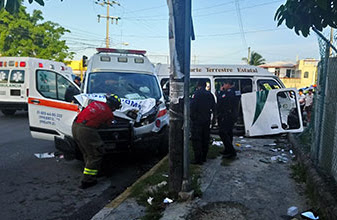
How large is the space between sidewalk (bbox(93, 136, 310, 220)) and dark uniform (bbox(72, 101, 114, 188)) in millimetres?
1086

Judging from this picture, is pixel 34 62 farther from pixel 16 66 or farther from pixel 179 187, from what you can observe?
pixel 179 187

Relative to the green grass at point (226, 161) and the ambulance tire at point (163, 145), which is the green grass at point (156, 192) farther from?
the ambulance tire at point (163, 145)

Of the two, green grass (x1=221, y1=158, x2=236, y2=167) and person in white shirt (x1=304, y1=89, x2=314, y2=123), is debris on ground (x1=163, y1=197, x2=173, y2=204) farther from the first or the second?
person in white shirt (x1=304, y1=89, x2=314, y2=123)

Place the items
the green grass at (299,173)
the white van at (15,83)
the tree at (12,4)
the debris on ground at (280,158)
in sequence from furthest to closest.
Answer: the white van at (15,83), the debris on ground at (280,158), the green grass at (299,173), the tree at (12,4)

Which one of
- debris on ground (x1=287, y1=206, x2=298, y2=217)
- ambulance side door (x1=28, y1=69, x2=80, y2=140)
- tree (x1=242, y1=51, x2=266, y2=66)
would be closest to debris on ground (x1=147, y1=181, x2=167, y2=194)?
debris on ground (x1=287, y1=206, x2=298, y2=217)

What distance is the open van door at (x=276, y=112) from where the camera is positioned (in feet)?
25.9

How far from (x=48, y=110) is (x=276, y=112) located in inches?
232

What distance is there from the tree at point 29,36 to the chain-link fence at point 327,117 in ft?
74.3

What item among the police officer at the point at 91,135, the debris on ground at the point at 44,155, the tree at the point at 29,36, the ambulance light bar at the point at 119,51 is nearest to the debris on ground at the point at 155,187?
the police officer at the point at 91,135

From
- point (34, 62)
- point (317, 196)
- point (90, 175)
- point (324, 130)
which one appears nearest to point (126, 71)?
point (90, 175)

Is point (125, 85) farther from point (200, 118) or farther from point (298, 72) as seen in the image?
point (298, 72)

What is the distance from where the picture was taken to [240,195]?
154 inches

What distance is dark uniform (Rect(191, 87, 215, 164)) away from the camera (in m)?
5.31

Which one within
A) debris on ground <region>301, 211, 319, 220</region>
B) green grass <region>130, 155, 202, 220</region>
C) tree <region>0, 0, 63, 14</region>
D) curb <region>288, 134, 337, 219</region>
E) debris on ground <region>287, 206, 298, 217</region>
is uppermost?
tree <region>0, 0, 63, 14</region>
